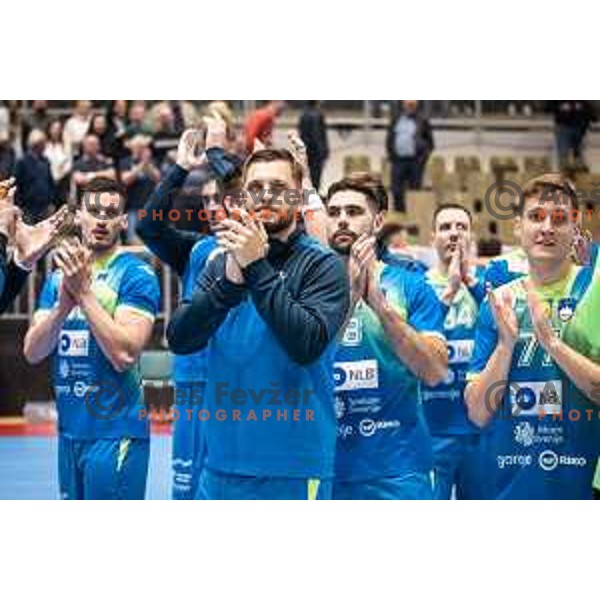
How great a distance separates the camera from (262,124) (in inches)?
286

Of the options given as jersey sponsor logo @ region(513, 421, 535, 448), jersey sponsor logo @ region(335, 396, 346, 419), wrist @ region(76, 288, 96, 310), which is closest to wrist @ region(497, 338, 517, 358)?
jersey sponsor logo @ region(513, 421, 535, 448)

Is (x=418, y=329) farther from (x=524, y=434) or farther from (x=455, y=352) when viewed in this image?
(x=524, y=434)

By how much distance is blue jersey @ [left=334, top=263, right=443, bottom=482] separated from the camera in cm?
682

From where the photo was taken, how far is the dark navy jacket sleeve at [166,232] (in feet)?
22.9

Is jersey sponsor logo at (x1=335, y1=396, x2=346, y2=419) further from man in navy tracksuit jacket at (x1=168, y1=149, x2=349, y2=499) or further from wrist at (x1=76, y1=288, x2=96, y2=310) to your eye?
wrist at (x1=76, y1=288, x2=96, y2=310)

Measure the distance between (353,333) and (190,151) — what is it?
1.14 metres

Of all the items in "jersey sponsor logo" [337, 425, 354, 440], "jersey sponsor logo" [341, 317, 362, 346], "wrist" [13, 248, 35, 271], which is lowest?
"jersey sponsor logo" [337, 425, 354, 440]

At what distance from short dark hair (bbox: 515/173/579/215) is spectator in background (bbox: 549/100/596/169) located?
0.08 m

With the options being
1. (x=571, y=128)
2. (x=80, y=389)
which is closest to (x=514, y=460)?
(x=571, y=128)

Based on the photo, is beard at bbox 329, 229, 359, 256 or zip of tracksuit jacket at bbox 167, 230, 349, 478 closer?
zip of tracksuit jacket at bbox 167, 230, 349, 478

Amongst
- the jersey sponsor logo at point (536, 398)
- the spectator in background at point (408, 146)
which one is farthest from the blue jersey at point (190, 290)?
the jersey sponsor logo at point (536, 398)
